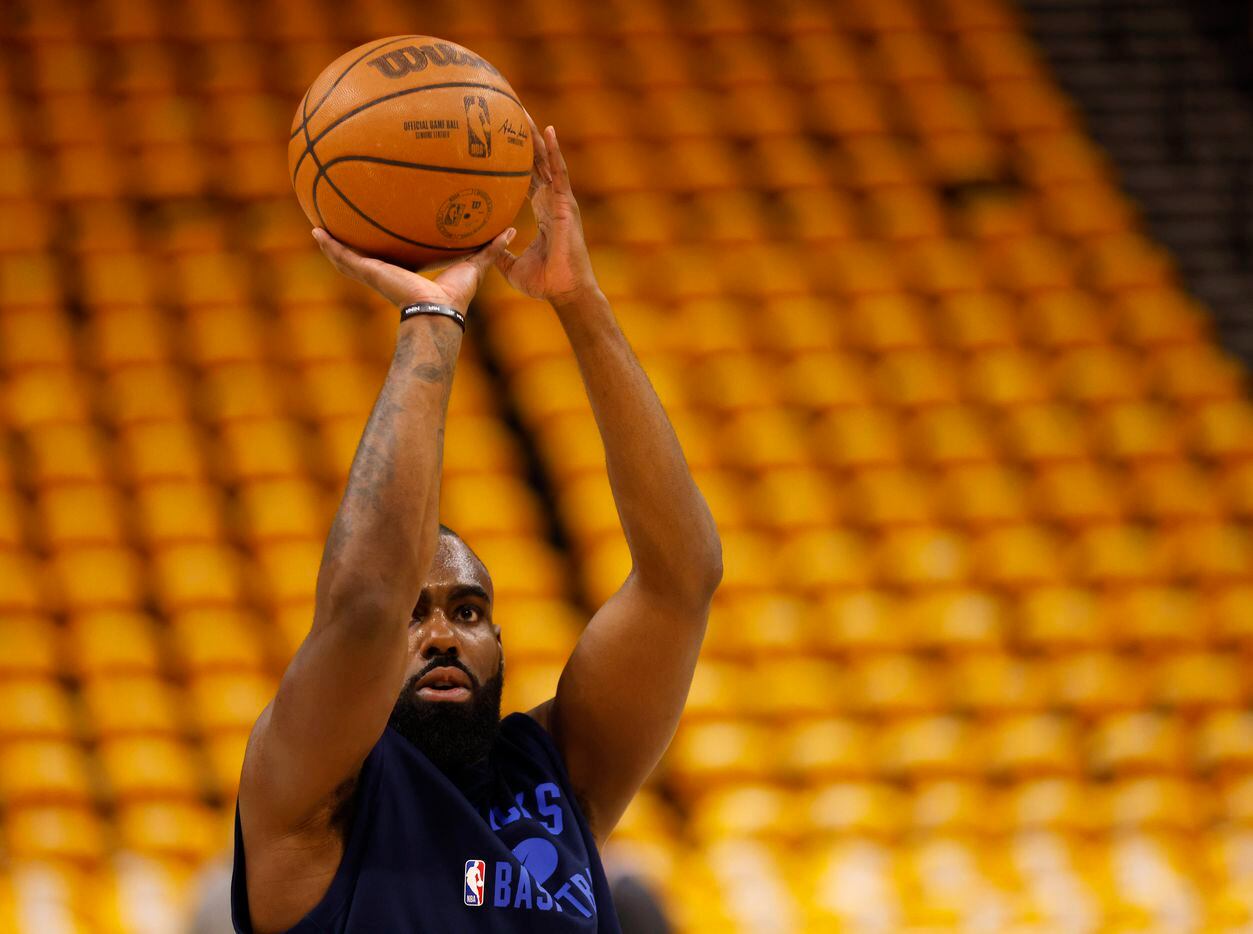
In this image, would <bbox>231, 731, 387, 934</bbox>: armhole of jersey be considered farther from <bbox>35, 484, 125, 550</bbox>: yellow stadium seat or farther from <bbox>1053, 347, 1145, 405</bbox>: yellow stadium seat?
<bbox>1053, 347, 1145, 405</bbox>: yellow stadium seat

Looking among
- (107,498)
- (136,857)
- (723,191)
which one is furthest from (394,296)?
(723,191)

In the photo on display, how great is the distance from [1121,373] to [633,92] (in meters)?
2.38

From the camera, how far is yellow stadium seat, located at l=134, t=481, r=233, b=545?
536cm

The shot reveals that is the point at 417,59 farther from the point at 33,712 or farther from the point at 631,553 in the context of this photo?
the point at 33,712

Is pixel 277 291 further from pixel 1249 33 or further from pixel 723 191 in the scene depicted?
pixel 1249 33

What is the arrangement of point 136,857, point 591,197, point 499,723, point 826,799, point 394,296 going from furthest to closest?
point 591,197 < point 826,799 < point 136,857 < point 499,723 < point 394,296

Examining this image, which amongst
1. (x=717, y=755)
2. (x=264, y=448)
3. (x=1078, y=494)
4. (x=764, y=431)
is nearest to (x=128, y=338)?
(x=264, y=448)

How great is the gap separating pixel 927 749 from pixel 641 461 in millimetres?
3335

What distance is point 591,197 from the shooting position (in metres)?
6.44

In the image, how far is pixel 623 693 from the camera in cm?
208

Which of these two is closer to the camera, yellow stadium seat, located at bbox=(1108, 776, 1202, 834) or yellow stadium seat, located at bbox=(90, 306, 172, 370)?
yellow stadium seat, located at bbox=(1108, 776, 1202, 834)

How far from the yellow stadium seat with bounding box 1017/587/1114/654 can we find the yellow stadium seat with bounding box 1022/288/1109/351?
1.16 m

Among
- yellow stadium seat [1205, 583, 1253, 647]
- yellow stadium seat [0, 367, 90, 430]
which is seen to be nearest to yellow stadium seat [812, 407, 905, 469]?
yellow stadium seat [1205, 583, 1253, 647]

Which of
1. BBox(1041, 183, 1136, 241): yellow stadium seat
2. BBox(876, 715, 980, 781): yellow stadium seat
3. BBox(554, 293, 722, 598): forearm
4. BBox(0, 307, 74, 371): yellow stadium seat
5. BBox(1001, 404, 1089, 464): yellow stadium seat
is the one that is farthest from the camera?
BBox(1041, 183, 1136, 241): yellow stadium seat
